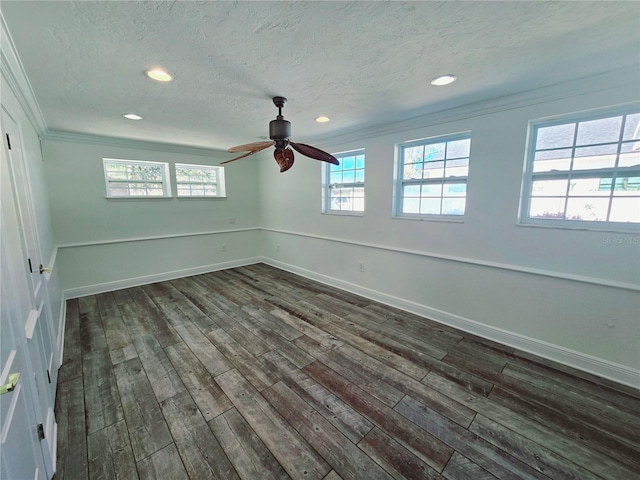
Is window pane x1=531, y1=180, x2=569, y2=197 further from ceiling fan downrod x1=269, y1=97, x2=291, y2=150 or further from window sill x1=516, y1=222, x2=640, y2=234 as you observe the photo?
ceiling fan downrod x1=269, y1=97, x2=291, y2=150

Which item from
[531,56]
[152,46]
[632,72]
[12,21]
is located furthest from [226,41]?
[632,72]

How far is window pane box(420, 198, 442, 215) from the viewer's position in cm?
307

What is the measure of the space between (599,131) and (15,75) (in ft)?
14.3

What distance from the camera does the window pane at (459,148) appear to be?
2.79m

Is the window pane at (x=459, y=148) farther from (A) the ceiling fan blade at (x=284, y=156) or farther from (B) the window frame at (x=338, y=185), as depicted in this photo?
(A) the ceiling fan blade at (x=284, y=156)

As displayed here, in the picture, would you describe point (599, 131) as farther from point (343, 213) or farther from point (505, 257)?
point (343, 213)

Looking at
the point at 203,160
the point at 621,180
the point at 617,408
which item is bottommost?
the point at 617,408

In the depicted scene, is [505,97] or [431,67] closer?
[431,67]

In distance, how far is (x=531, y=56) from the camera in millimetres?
1730

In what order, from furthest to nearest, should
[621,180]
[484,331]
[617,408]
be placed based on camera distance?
[484,331] → [621,180] → [617,408]

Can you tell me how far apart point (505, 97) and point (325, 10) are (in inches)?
78.2

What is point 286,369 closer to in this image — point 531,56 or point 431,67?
point 431,67

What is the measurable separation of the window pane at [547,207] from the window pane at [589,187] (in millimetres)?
110

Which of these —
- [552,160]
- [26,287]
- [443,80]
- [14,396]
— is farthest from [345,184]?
[14,396]
